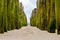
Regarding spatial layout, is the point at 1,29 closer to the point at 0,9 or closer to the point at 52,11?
the point at 0,9

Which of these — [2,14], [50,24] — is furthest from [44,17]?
[2,14]

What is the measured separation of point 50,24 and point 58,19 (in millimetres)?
1764

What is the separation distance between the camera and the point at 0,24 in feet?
25.3

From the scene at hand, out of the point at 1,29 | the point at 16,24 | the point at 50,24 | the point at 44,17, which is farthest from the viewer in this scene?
the point at 16,24

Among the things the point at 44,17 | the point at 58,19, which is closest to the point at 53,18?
the point at 58,19

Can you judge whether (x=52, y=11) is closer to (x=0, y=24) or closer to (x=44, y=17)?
(x=0, y=24)

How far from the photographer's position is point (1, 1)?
7848 millimetres

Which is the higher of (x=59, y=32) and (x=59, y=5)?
(x=59, y=5)

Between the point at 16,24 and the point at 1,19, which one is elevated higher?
the point at 1,19

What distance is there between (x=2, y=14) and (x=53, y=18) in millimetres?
2469

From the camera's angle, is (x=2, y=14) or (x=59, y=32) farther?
(x=2, y=14)

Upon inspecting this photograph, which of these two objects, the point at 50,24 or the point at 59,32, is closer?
the point at 59,32

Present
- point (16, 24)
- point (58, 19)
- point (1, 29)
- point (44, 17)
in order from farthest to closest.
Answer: point (16, 24), point (44, 17), point (1, 29), point (58, 19)

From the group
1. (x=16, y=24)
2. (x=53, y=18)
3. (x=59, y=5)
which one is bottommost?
(x=16, y=24)
